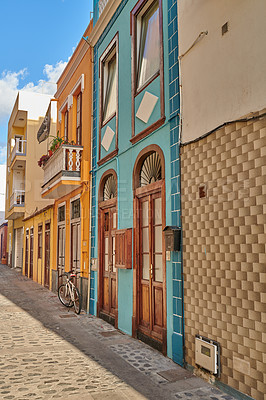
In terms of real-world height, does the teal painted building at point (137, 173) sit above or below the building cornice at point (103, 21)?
below

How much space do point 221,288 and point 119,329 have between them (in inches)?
149

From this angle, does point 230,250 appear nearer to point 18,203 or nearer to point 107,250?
point 107,250

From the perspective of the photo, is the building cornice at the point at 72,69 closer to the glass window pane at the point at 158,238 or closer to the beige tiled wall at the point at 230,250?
the glass window pane at the point at 158,238

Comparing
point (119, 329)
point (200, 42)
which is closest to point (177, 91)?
point (200, 42)

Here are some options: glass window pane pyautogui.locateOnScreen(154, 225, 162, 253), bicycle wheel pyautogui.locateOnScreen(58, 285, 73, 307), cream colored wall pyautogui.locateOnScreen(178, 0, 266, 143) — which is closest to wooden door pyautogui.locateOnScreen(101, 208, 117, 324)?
bicycle wheel pyautogui.locateOnScreen(58, 285, 73, 307)

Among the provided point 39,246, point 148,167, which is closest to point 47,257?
point 39,246

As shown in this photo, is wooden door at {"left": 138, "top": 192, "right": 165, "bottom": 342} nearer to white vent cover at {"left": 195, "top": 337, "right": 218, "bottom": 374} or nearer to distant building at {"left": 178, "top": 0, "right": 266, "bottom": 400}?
distant building at {"left": 178, "top": 0, "right": 266, "bottom": 400}

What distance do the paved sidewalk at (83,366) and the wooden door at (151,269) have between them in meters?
0.43

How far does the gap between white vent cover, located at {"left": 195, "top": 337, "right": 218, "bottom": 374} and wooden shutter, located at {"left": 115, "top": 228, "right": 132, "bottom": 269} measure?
2.58 metres

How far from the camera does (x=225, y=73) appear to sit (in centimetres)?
467

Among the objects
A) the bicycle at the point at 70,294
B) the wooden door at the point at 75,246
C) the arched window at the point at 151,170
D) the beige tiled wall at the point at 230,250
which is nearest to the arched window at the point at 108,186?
the arched window at the point at 151,170

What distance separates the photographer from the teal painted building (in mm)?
5918

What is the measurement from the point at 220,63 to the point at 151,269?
355 centimetres

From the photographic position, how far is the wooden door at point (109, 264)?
27.5ft
